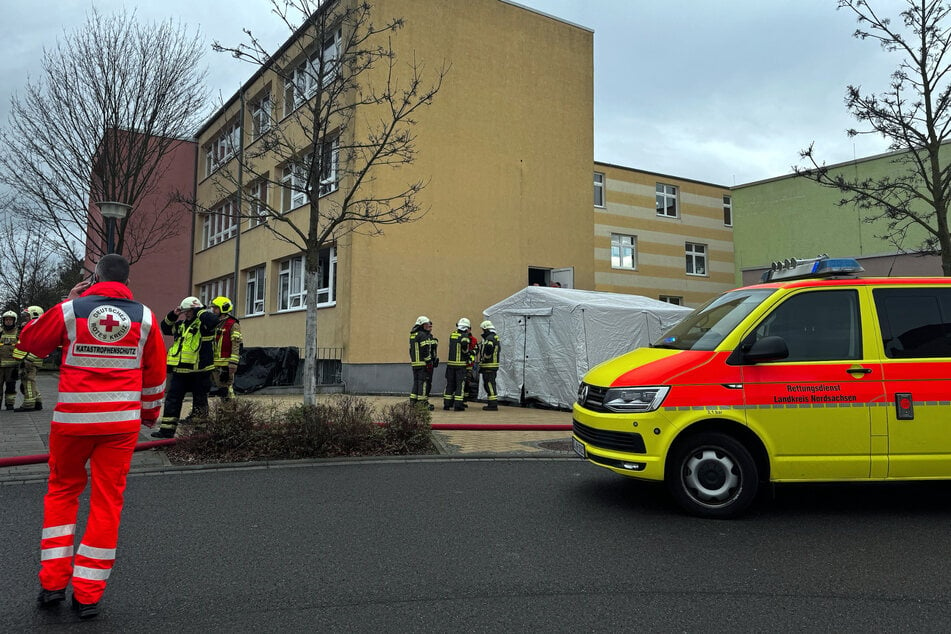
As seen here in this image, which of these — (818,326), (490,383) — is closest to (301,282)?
(490,383)

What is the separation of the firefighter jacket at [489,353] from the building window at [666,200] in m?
20.6

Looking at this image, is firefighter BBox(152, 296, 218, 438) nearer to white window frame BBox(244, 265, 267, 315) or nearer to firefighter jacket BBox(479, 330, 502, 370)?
firefighter jacket BBox(479, 330, 502, 370)

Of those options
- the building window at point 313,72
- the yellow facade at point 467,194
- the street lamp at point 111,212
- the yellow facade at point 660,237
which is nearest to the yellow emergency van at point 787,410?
the building window at point 313,72

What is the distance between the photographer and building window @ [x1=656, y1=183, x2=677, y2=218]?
32.8m

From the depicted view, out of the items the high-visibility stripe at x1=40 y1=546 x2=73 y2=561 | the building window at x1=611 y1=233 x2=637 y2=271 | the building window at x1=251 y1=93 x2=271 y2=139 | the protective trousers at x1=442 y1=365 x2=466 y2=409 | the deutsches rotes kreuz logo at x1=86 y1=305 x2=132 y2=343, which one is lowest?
the high-visibility stripe at x1=40 y1=546 x2=73 y2=561

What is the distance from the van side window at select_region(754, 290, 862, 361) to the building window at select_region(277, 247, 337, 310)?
14754mm

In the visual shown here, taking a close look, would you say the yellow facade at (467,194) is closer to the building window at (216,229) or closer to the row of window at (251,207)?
the row of window at (251,207)

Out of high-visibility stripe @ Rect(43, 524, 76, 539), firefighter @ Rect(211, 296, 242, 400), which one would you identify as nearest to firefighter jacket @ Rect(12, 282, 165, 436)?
high-visibility stripe @ Rect(43, 524, 76, 539)

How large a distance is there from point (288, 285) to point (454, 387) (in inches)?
406

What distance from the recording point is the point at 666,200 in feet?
109

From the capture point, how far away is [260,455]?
7629 mm

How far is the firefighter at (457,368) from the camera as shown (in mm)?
14070

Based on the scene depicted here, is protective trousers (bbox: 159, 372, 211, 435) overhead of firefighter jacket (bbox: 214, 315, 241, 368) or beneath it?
beneath

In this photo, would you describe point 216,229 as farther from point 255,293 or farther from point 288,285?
point 288,285
